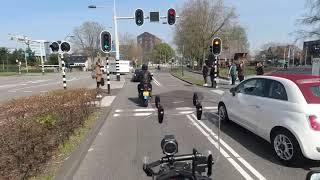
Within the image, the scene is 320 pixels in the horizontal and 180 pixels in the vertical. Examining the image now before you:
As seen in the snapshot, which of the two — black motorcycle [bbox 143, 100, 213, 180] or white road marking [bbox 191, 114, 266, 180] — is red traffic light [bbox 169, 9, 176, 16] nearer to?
white road marking [bbox 191, 114, 266, 180]

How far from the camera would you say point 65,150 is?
670 cm

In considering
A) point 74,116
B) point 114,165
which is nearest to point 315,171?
point 114,165

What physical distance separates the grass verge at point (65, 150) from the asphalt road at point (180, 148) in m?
0.33

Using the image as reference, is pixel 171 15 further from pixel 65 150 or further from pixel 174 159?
pixel 174 159

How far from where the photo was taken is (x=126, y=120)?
11391 mm

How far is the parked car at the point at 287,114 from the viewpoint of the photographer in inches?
230

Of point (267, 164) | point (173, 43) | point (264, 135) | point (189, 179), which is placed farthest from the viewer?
point (173, 43)

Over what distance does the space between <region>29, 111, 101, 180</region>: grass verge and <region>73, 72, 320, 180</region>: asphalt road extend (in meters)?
0.33

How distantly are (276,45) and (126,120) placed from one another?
4641 inches

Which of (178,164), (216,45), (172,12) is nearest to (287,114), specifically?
(178,164)

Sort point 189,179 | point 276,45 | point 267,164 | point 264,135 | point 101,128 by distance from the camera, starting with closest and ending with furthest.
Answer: point 189,179 < point 267,164 < point 264,135 < point 101,128 < point 276,45

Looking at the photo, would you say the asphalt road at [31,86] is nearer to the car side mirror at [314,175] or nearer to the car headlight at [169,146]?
the car headlight at [169,146]

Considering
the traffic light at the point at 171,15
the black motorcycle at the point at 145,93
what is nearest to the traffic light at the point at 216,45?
the traffic light at the point at 171,15

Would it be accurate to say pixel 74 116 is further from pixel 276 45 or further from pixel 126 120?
pixel 276 45
